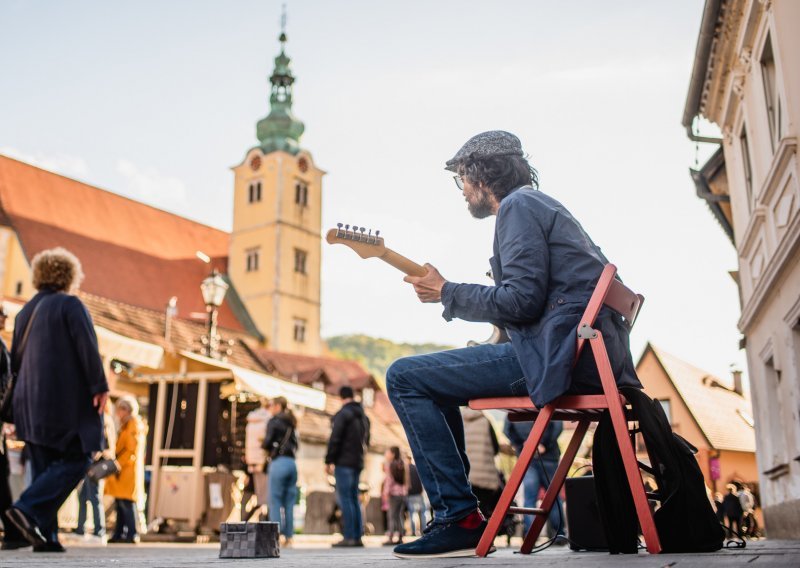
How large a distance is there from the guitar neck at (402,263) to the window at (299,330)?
6067 cm

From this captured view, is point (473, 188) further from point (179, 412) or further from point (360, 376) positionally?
point (360, 376)

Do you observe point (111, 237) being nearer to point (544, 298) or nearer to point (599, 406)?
point (544, 298)

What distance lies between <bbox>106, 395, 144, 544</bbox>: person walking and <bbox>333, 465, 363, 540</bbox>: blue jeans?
250cm

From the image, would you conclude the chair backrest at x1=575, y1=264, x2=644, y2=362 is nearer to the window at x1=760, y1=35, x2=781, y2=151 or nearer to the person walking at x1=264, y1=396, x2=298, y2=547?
the window at x1=760, y1=35, x2=781, y2=151

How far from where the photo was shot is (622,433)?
3.54 meters

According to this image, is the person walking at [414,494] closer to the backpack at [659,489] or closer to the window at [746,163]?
the window at [746,163]

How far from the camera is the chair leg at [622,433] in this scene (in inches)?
138

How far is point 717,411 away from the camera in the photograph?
137ft

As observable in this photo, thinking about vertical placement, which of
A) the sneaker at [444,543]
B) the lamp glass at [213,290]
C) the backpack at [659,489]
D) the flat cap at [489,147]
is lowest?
the sneaker at [444,543]

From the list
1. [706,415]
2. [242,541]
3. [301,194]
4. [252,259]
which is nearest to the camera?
[242,541]

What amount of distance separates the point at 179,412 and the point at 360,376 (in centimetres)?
4256

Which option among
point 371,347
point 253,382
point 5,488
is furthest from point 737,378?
point 371,347

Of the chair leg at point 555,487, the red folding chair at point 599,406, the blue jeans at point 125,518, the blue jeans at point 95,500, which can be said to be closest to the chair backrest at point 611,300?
the red folding chair at point 599,406

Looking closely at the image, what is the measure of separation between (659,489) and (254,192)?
2619 inches
